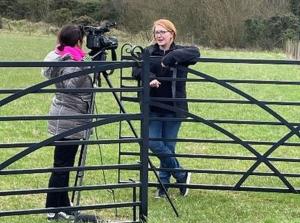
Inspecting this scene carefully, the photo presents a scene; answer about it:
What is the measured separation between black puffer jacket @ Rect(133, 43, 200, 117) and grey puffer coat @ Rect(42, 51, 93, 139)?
0.53 m

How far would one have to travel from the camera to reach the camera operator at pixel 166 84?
660 cm

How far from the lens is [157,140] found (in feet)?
23.2

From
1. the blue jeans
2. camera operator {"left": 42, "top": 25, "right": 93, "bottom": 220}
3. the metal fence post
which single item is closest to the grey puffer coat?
camera operator {"left": 42, "top": 25, "right": 93, "bottom": 220}

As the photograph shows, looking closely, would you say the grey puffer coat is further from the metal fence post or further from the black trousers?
the metal fence post

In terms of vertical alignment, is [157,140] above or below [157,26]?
below

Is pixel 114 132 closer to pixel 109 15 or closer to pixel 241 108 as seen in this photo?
pixel 241 108

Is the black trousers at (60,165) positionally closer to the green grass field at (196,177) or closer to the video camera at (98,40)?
the green grass field at (196,177)

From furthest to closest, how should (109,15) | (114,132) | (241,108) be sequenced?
(109,15), (241,108), (114,132)

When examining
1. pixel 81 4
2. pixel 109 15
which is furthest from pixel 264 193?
pixel 81 4

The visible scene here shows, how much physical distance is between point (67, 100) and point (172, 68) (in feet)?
3.97

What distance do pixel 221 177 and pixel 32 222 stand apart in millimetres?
3095

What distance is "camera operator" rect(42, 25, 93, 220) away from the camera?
6102mm

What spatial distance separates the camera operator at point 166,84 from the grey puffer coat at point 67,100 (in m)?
0.86

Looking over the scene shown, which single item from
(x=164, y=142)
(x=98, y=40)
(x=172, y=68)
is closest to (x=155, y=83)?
(x=172, y=68)
